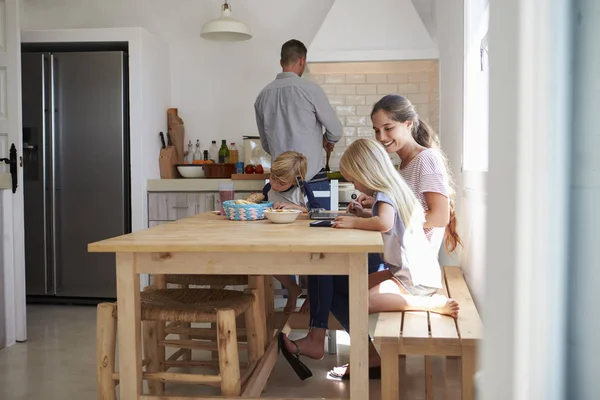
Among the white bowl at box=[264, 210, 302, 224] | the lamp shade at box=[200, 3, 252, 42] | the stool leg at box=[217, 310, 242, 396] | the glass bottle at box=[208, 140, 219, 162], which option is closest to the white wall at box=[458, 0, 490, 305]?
the white bowl at box=[264, 210, 302, 224]

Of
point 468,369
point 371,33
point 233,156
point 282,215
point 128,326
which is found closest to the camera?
point 468,369

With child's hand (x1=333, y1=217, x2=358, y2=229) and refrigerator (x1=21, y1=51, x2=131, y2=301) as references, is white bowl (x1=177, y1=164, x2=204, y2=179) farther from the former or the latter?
child's hand (x1=333, y1=217, x2=358, y2=229)

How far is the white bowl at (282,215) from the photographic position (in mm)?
2480

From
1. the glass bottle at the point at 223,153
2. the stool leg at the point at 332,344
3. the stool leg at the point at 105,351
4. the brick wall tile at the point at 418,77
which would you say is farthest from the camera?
the glass bottle at the point at 223,153

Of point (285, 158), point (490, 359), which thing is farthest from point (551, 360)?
point (285, 158)

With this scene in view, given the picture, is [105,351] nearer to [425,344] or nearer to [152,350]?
[152,350]

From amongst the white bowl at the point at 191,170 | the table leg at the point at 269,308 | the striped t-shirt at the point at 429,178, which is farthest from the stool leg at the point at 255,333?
the white bowl at the point at 191,170

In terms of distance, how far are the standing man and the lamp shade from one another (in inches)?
33.6

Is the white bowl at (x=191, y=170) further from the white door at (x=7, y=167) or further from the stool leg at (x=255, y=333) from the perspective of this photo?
the stool leg at (x=255, y=333)

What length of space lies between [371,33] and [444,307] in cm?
286

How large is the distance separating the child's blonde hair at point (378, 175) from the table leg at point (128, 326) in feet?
2.89

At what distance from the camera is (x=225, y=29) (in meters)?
4.64

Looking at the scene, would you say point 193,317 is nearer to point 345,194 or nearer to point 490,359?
point 490,359

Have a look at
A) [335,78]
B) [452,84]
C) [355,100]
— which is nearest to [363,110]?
[355,100]
